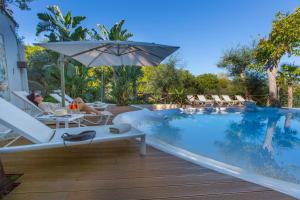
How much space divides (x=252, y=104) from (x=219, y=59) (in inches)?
210

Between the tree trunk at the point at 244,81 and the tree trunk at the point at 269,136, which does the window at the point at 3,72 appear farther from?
the tree trunk at the point at 244,81

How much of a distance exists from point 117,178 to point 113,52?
3963 millimetres

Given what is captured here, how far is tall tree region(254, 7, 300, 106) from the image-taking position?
1309cm

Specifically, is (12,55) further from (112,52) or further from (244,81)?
(244,81)

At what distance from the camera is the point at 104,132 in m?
3.93

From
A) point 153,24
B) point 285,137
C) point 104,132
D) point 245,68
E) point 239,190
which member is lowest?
point 285,137

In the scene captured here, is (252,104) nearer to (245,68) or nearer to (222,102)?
(222,102)

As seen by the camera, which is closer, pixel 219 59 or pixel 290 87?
pixel 290 87

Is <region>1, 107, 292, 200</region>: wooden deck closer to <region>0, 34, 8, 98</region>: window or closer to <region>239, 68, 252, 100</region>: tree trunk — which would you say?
<region>0, 34, 8, 98</region>: window

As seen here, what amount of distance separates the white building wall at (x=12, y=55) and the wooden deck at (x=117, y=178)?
250 inches

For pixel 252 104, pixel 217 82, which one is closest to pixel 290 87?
pixel 252 104

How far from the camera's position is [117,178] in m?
2.90

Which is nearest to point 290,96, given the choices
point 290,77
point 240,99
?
point 290,77

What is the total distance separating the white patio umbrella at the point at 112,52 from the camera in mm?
4828
